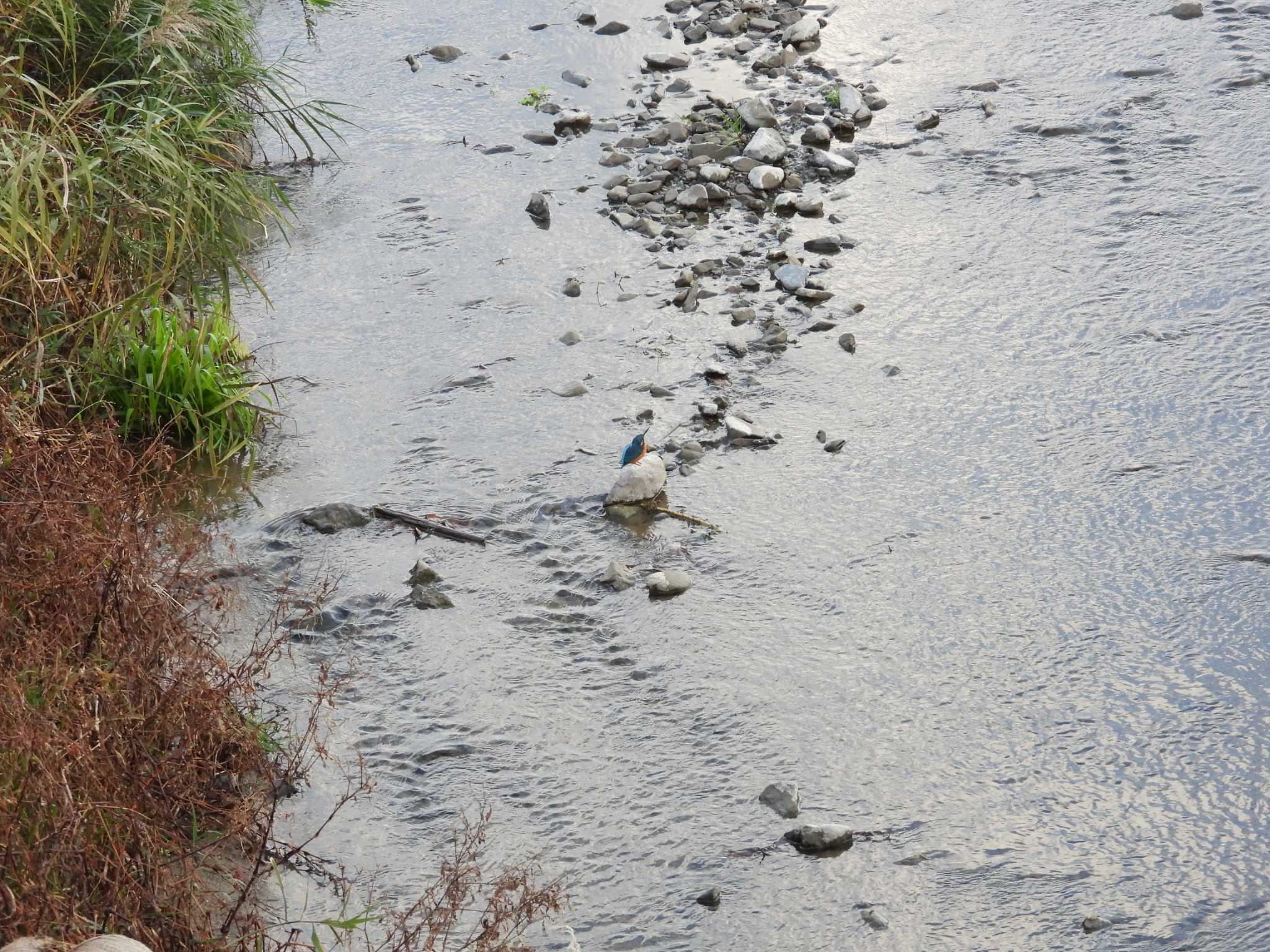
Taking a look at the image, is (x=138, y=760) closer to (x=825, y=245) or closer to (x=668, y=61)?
(x=825, y=245)

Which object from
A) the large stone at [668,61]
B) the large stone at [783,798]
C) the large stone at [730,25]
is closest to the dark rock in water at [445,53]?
the large stone at [668,61]

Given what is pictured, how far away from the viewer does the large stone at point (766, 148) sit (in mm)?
5293

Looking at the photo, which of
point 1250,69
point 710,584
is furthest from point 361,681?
point 1250,69

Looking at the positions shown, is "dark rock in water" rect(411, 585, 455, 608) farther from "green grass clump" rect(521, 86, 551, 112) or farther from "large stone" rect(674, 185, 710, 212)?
"green grass clump" rect(521, 86, 551, 112)

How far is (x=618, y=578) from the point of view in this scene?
3.49 m

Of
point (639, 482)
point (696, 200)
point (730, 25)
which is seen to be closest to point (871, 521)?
point (639, 482)

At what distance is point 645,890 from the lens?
8.70ft

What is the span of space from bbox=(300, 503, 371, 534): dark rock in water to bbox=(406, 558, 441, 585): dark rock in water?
0.34m

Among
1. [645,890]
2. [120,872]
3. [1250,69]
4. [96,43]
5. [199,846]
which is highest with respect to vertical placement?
[96,43]

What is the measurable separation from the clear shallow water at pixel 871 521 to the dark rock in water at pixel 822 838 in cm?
4

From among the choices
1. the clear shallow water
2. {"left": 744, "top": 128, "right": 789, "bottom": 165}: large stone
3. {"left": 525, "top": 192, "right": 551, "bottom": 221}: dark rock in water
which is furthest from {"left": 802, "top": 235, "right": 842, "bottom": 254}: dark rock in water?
{"left": 525, "top": 192, "right": 551, "bottom": 221}: dark rock in water

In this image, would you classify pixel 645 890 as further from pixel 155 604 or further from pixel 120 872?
pixel 155 604

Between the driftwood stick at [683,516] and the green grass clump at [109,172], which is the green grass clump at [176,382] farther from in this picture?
the driftwood stick at [683,516]

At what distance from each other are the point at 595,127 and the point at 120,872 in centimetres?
443
